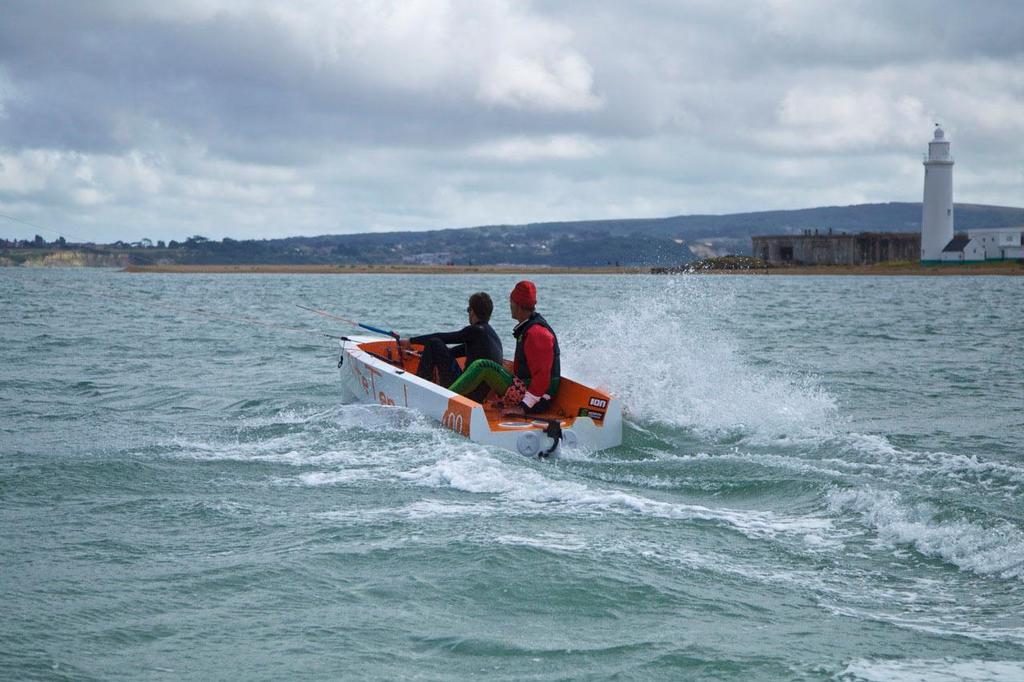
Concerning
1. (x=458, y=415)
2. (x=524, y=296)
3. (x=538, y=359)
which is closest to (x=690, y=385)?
(x=538, y=359)

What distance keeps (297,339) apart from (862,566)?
21332 millimetres

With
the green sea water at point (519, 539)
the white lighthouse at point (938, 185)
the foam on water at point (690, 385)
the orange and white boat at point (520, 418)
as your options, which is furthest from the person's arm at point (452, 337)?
the white lighthouse at point (938, 185)

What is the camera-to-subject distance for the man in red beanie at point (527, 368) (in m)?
11.2

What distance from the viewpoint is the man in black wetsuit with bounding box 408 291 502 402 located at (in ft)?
39.1

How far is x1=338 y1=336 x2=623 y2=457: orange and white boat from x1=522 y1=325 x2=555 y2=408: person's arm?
0.80ft

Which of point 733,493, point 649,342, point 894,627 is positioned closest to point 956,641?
point 894,627

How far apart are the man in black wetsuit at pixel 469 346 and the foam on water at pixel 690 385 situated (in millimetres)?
2263

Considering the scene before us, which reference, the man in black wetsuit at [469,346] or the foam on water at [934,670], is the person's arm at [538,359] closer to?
the man in black wetsuit at [469,346]

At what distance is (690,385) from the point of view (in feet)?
48.1

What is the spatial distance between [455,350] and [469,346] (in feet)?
2.99

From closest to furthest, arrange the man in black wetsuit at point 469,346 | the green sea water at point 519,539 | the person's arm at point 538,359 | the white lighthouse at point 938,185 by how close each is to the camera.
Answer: the green sea water at point 519,539
the person's arm at point 538,359
the man in black wetsuit at point 469,346
the white lighthouse at point 938,185

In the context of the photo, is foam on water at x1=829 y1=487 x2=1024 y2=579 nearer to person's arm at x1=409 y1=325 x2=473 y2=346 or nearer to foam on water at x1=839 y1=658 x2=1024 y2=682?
foam on water at x1=839 y1=658 x2=1024 y2=682

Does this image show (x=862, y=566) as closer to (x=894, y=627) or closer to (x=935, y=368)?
(x=894, y=627)

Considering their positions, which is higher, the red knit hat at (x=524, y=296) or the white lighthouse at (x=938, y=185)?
the white lighthouse at (x=938, y=185)
